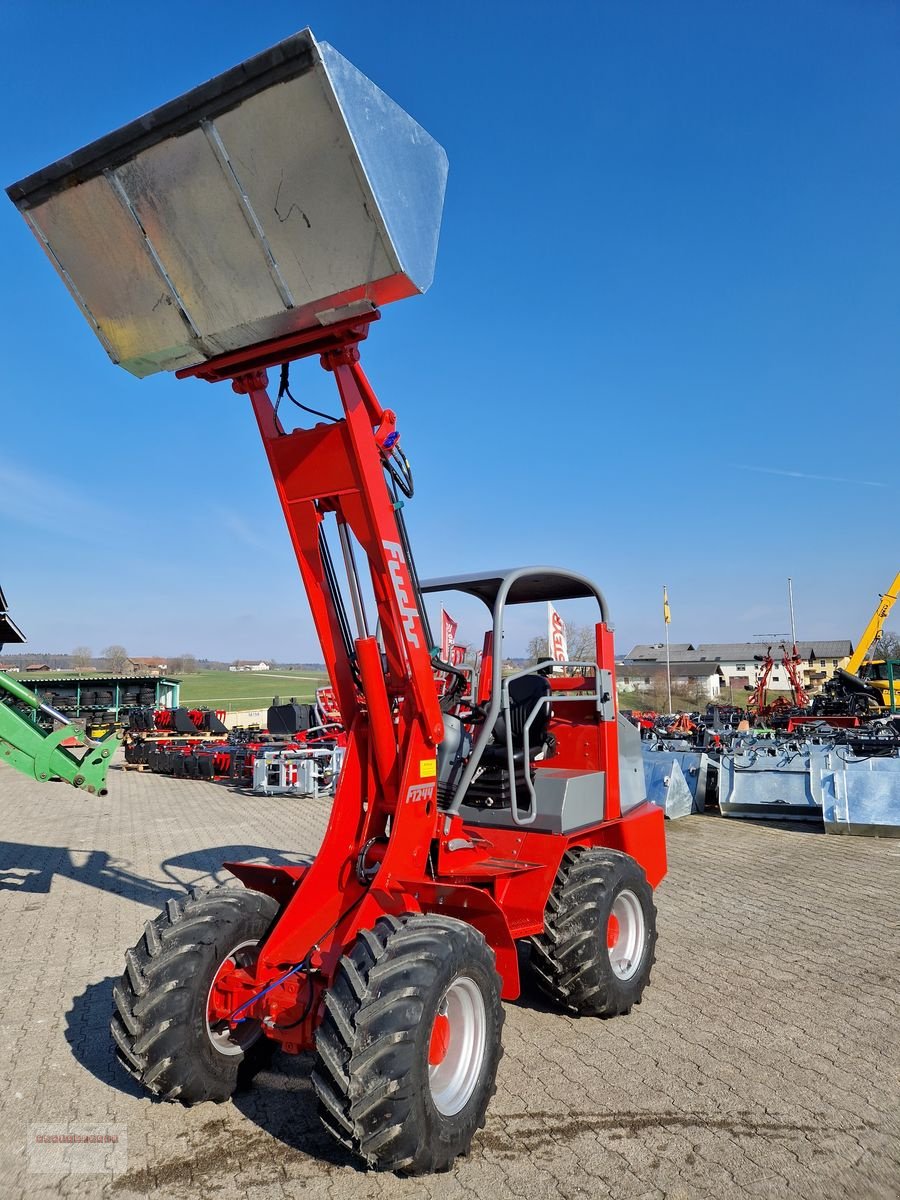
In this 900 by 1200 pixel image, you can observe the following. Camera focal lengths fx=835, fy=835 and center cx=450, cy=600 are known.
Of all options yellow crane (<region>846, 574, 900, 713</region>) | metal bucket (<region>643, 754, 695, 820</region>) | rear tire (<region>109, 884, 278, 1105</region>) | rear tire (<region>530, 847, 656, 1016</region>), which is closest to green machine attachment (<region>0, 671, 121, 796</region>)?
rear tire (<region>109, 884, 278, 1105</region>)

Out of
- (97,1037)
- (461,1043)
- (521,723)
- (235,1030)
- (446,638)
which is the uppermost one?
(446,638)

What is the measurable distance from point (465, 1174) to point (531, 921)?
1276mm

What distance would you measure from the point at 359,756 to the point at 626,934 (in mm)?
2220

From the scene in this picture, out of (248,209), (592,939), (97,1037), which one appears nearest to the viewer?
(248,209)

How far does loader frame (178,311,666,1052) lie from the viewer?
13.0ft

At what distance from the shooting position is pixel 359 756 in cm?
449

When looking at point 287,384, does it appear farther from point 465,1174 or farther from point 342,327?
point 465,1174

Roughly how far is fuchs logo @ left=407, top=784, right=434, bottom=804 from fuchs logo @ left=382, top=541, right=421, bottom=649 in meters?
0.73

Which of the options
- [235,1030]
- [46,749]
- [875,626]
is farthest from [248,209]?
[875,626]

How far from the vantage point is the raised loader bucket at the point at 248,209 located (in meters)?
3.01

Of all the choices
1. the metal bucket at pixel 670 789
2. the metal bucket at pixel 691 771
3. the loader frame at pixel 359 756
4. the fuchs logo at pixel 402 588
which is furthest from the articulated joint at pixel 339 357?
the metal bucket at pixel 691 771

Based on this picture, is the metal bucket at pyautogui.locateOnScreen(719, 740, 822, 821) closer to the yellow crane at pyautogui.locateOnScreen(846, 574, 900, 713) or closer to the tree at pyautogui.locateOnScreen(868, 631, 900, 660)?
the yellow crane at pyautogui.locateOnScreen(846, 574, 900, 713)

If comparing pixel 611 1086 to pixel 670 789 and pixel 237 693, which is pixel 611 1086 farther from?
pixel 237 693

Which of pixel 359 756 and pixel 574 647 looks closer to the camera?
pixel 359 756
